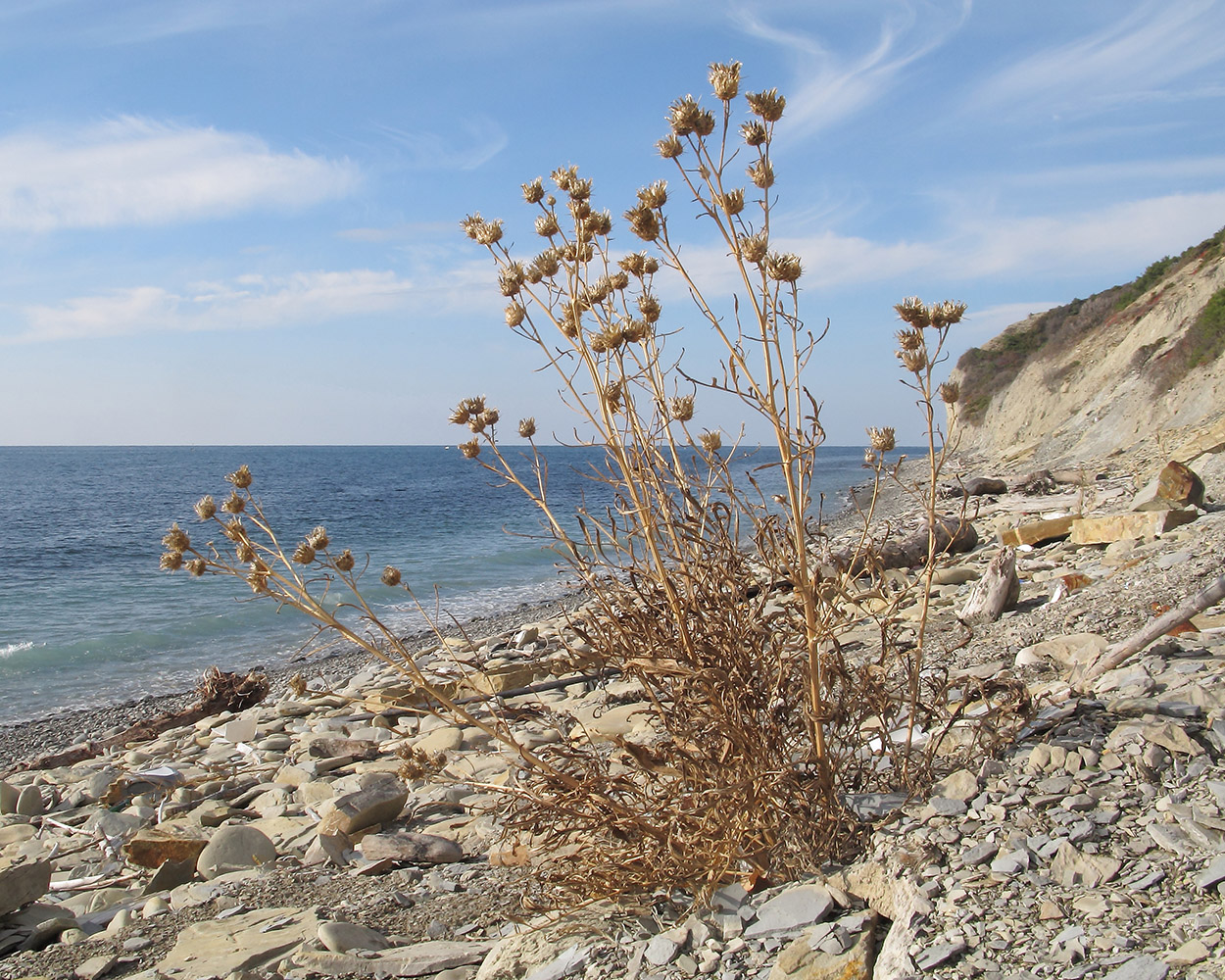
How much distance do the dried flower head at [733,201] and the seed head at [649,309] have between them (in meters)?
0.45

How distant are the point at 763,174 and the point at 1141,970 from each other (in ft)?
6.81

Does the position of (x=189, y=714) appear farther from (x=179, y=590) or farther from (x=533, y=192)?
(x=179, y=590)

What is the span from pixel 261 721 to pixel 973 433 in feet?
123

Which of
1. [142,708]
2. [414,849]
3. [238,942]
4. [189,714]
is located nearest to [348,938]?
[238,942]

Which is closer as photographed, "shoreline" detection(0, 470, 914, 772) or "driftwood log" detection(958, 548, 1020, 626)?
"driftwood log" detection(958, 548, 1020, 626)

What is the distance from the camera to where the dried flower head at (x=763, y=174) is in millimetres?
2301

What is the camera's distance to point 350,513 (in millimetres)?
34594

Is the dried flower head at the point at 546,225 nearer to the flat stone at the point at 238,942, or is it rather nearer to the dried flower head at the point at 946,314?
the dried flower head at the point at 946,314

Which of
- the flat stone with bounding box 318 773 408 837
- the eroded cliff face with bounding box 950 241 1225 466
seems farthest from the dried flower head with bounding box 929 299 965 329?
the eroded cliff face with bounding box 950 241 1225 466

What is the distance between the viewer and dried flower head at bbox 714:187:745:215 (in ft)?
7.52

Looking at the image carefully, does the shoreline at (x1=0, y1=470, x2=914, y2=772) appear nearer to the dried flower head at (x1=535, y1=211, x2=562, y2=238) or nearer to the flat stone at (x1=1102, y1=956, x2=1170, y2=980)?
the dried flower head at (x1=535, y1=211, x2=562, y2=238)

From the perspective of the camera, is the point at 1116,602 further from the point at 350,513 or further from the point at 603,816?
the point at 350,513

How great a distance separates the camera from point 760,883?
2637mm

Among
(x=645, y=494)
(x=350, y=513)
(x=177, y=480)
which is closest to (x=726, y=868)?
(x=645, y=494)
